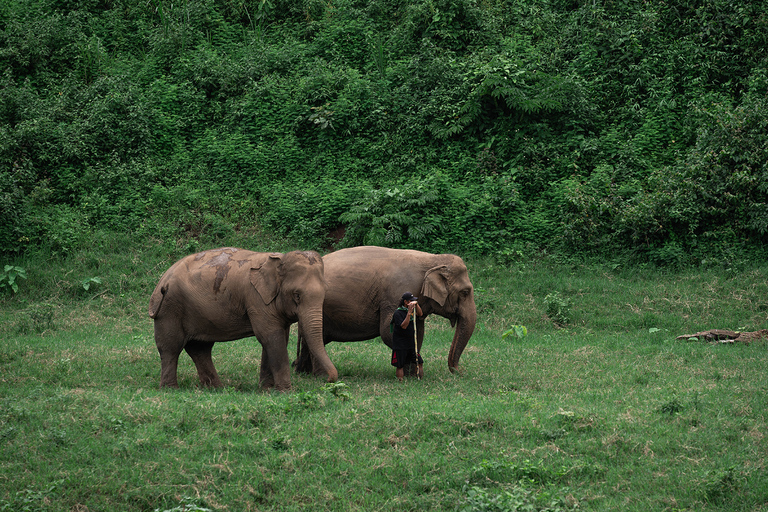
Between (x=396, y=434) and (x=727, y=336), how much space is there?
9.23 m

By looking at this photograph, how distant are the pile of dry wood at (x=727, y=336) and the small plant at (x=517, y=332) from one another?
316cm

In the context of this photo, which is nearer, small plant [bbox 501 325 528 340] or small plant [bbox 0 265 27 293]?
small plant [bbox 501 325 528 340]

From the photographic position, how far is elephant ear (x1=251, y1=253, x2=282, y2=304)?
Result: 36.0ft

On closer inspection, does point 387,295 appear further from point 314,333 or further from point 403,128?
point 403,128

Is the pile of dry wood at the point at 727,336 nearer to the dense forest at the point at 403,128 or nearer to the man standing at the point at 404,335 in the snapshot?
the dense forest at the point at 403,128

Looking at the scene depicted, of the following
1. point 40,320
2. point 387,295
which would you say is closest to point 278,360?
point 387,295

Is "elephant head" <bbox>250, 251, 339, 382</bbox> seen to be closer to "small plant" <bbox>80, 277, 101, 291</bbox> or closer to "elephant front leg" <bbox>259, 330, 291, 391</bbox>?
"elephant front leg" <bbox>259, 330, 291, 391</bbox>

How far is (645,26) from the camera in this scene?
23922mm

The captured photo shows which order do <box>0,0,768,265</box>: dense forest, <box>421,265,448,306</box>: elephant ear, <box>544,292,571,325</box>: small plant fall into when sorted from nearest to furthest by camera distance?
<box>421,265,448,306</box>: elephant ear, <box>544,292,571,325</box>: small plant, <box>0,0,768,265</box>: dense forest

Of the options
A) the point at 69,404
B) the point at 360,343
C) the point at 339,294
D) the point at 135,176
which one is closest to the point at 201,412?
the point at 69,404

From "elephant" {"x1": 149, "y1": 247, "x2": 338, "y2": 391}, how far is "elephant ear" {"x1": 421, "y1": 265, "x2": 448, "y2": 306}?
2121 millimetres

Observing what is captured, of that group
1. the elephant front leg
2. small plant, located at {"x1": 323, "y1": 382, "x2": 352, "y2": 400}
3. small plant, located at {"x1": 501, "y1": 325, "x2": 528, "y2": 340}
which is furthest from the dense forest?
small plant, located at {"x1": 323, "y1": 382, "x2": 352, "y2": 400}

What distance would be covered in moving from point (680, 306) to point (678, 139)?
7016mm

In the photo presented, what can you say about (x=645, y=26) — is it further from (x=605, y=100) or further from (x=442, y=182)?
(x=442, y=182)
